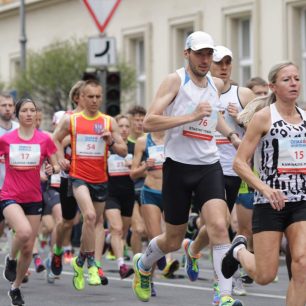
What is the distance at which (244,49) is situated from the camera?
3131cm

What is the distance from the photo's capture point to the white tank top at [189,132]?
11227 millimetres

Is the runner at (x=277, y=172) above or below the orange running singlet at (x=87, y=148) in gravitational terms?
below

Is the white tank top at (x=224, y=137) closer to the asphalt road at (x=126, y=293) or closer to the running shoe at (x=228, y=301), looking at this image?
the asphalt road at (x=126, y=293)

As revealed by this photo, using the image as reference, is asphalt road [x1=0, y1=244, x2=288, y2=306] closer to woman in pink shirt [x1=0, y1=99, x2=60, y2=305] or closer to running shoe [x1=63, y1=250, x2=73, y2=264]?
woman in pink shirt [x1=0, y1=99, x2=60, y2=305]

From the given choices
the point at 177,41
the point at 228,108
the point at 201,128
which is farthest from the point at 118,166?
the point at 177,41

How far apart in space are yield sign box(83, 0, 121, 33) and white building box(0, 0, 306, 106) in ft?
27.9

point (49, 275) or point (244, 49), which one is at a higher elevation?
point (244, 49)

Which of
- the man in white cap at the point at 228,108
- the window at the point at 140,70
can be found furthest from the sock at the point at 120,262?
the window at the point at 140,70

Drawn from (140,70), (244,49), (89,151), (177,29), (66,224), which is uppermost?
(177,29)

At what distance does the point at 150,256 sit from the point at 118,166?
242 inches

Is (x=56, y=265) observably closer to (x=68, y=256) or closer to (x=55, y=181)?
(x=68, y=256)

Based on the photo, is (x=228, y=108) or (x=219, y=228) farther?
(x=228, y=108)

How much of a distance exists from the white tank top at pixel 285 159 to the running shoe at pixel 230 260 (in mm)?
955

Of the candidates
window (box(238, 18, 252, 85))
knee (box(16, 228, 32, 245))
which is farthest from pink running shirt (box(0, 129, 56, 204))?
window (box(238, 18, 252, 85))
